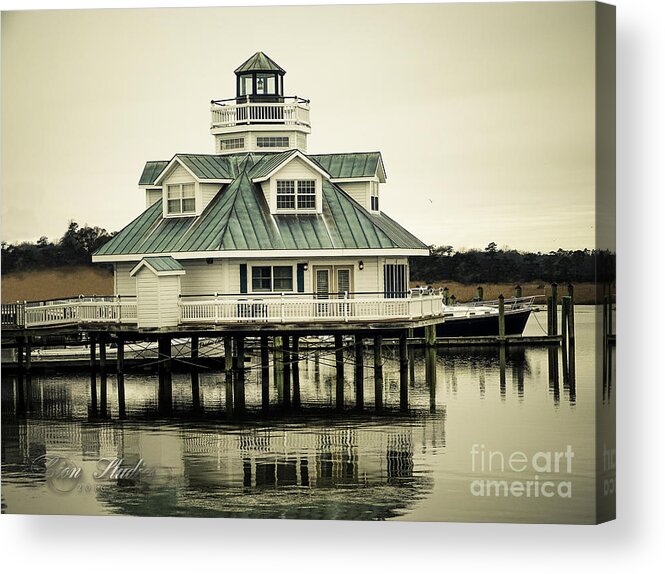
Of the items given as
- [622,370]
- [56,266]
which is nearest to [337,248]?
[56,266]

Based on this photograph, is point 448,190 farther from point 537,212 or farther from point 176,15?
point 176,15

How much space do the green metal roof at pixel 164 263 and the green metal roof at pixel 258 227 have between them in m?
0.16

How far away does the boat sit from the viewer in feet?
104

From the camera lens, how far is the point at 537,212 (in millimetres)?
24859

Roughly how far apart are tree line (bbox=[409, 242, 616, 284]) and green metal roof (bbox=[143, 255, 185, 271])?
4.54 m

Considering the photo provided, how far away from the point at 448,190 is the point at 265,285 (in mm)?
5333

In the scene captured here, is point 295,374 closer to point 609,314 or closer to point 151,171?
point 151,171

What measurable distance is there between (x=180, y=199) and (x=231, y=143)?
1.61 meters

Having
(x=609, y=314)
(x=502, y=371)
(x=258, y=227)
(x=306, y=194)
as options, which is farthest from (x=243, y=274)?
(x=502, y=371)

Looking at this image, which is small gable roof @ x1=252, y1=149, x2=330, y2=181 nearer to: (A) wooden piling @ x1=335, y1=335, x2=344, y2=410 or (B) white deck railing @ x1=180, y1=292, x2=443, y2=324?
(B) white deck railing @ x1=180, y1=292, x2=443, y2=324

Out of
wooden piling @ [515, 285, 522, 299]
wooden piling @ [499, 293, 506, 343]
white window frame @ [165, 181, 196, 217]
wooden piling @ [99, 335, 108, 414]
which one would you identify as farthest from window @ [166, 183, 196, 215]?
wooden piling @ [515, 285, 522, 299]

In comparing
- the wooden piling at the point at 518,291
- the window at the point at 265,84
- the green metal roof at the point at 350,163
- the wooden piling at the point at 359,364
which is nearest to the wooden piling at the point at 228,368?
the wooden piling at the point at 359,364

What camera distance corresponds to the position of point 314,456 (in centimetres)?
2544

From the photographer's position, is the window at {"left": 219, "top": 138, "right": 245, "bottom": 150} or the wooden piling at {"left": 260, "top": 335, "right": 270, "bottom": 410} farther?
the wooden piling at {"left": 260, "top": 335, "right": 270, "bottom": 410}
